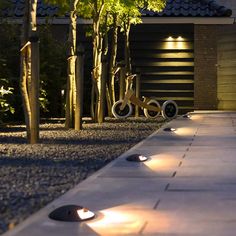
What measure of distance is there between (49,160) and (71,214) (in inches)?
162

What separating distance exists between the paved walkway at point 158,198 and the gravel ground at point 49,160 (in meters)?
0.23

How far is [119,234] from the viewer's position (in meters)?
5.12

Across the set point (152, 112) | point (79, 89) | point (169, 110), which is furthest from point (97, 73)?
point (152, 112)

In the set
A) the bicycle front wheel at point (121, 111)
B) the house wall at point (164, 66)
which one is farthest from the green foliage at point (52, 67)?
the house wall at point (164, 66)

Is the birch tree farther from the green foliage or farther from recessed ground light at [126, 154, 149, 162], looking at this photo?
recessed ground light at [126, 154, 149, 162]

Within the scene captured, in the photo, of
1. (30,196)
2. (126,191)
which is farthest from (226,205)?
(30,196)

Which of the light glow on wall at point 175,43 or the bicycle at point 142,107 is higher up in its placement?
the light glow on wall at point 175,43

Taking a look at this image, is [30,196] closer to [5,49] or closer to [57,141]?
[57,141]

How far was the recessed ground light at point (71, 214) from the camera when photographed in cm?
559

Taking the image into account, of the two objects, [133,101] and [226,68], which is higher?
[226,68]

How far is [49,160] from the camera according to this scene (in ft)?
31.9

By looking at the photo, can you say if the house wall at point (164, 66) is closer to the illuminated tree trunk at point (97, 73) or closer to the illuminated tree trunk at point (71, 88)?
the illuminated tree trunk at point (97, 73)

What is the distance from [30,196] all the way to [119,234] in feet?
6.25

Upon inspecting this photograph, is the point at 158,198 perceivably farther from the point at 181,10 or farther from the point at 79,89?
the point at 181,10
